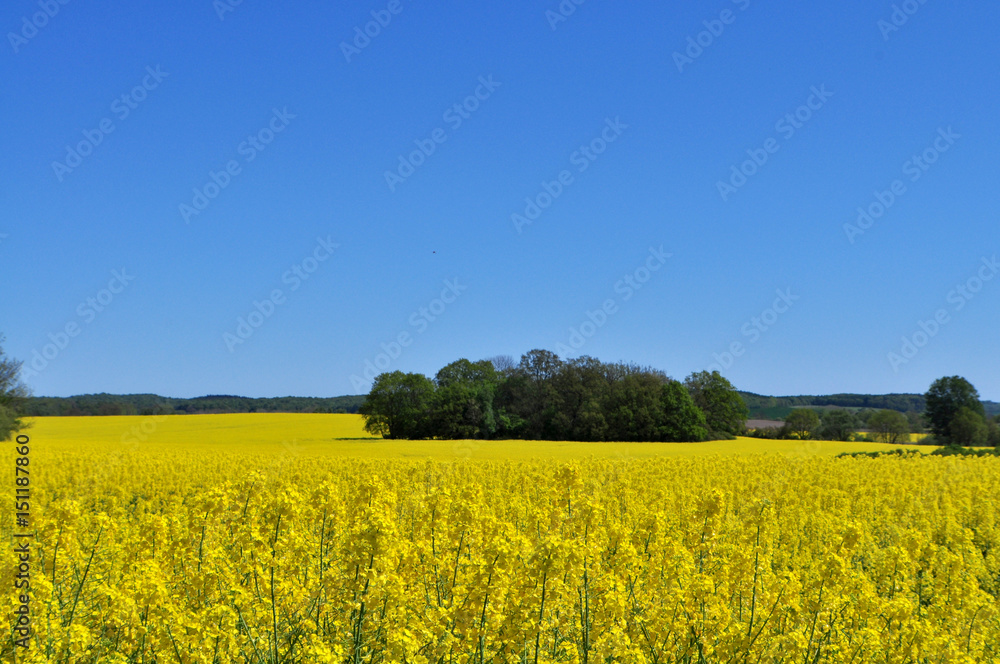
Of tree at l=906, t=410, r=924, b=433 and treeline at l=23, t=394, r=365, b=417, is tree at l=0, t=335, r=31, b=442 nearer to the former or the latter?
treeline at l=23, t=394, r=365, b=417

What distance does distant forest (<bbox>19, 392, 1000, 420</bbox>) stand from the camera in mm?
93562

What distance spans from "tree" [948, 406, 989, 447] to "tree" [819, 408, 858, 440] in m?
9.42

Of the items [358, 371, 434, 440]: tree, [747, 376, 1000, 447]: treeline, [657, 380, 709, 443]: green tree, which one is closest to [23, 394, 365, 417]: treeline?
[358, 371, 434, 440]: tree

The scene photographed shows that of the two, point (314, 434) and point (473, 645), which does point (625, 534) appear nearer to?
point (473, 645)

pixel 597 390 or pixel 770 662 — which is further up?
pixel 597 390

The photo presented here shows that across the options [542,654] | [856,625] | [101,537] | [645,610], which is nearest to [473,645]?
[542,654]

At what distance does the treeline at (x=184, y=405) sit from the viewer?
3675 inches

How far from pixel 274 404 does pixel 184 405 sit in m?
13.8

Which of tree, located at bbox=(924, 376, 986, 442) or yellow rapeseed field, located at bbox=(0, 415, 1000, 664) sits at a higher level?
tree, located at bbox=(924, 376, 986, 442)

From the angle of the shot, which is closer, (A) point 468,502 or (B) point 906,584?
(A) point 468,502

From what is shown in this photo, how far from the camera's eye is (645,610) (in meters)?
5.48

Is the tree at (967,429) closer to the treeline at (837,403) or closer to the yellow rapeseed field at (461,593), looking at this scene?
the treeline at (837,403)

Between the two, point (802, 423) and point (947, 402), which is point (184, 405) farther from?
point (947, 402)

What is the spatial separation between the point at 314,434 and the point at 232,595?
204 feet
